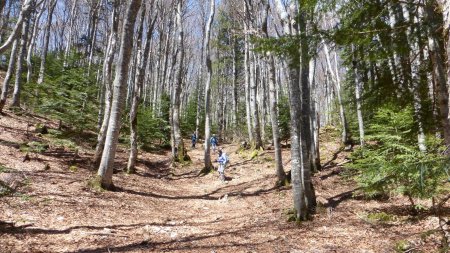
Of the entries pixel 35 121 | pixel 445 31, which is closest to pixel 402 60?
pixel 445 31

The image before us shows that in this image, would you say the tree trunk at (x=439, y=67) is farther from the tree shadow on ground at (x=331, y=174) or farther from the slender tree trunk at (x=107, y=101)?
the slender tree trunk at (x=107, y=101)

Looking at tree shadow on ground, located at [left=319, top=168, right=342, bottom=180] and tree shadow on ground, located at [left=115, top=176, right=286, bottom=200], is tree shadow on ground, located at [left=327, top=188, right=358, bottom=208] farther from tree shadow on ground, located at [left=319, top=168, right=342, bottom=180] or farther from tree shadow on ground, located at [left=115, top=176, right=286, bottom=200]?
tree shadow on ground, located at [left=319, top=168, right=342, bottom=180]

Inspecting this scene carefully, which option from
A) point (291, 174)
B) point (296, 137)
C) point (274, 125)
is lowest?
point (291, 174)

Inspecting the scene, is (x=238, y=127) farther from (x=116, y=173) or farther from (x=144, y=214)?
(x=144, y=214)

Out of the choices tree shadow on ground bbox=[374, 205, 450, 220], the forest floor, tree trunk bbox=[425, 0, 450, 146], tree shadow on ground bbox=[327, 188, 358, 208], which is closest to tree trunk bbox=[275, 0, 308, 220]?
the forest floor

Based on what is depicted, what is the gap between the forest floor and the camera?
17.0ft

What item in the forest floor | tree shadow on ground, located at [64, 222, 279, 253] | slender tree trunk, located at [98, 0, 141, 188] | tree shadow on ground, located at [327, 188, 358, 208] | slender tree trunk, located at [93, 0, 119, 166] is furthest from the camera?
slender tree trunk, located at [93, 0, 119, 166]

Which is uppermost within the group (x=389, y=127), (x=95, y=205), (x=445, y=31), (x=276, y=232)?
(x=445, y=31)

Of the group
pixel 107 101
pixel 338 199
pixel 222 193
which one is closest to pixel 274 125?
pixel 222 193

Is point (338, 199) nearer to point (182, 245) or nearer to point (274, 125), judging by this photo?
point (274, 125)

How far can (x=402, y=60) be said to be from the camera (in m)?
4.68

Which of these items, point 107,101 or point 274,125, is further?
point 107,101

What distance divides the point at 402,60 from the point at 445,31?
6.03 ft

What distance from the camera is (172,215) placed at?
25.5 feet
